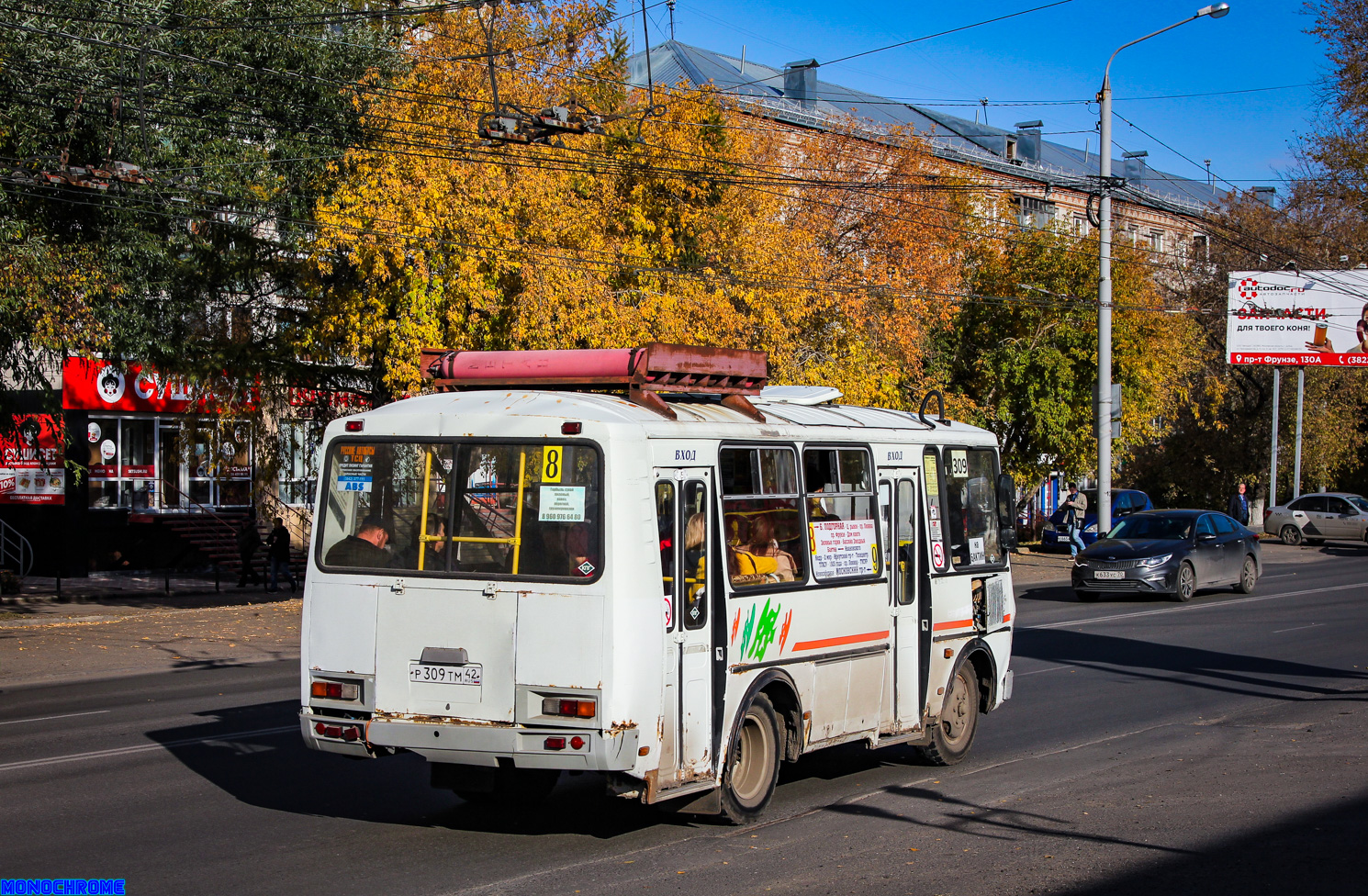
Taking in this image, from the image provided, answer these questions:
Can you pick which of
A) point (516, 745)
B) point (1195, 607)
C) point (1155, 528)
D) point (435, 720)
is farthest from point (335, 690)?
point (1155, 528)

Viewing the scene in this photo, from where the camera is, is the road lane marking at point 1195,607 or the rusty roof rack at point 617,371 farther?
the road lane marking at point 1195,607

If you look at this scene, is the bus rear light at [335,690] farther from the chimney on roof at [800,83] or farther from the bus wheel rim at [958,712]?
the chimney on roof at [800,83]

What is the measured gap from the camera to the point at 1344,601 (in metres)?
23.4

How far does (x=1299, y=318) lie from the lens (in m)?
38.8

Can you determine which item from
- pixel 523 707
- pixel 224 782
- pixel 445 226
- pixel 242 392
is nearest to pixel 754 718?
pixel 523 707

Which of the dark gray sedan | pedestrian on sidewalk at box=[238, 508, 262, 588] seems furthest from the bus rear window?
pedestrian on sidewalk at box=[238, 508, 262, 588]

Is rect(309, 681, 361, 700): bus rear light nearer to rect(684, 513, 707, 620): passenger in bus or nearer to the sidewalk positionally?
rect(684, 513, 707, 620): passenger in bus

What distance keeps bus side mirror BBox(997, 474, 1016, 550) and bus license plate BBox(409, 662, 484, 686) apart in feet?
16.6

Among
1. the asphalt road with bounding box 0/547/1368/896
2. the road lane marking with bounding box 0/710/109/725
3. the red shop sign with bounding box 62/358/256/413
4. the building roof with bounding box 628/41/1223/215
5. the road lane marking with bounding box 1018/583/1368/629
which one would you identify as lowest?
the road lane marking with bounding box 1018/583/1368/629

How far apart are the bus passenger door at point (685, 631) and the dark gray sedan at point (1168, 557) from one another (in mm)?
17301

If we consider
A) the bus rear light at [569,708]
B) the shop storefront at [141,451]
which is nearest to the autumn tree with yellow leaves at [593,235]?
the shop storefront at [141,451]

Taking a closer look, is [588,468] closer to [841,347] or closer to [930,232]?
[841,347]

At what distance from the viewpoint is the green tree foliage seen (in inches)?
738

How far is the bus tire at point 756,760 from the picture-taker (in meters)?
7.77
